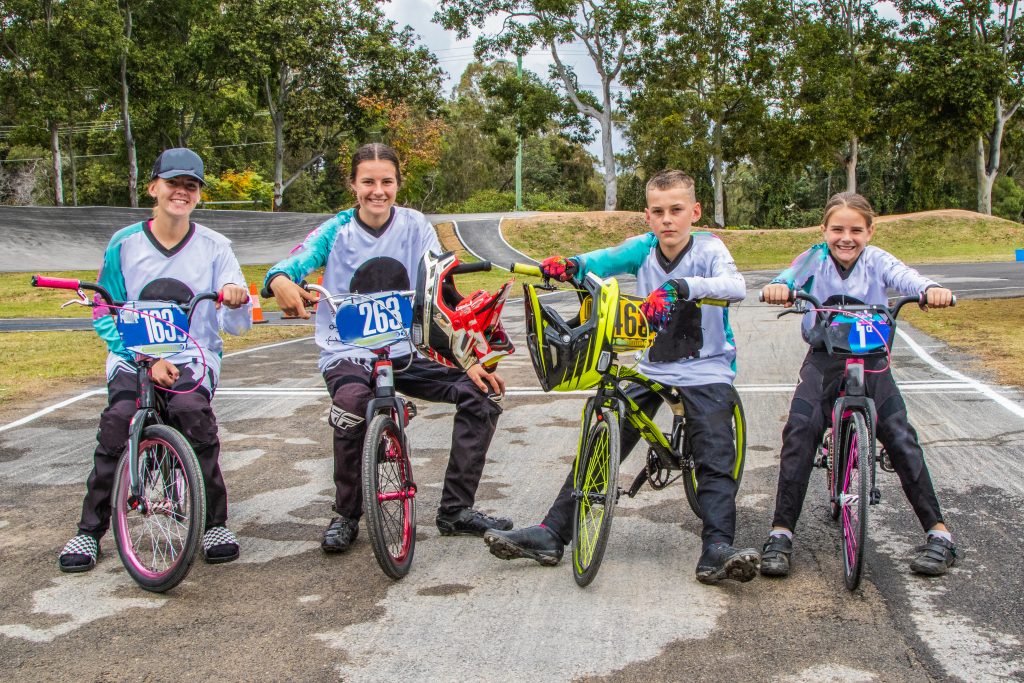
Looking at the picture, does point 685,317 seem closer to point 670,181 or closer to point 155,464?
point 670,181

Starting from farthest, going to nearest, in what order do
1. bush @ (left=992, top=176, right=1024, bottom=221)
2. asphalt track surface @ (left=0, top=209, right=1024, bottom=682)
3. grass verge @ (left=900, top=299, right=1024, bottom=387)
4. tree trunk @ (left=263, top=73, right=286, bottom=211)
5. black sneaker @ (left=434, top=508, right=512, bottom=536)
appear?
bush @ (left=992, top=176, right=1024, bottom=221), tree trunk @ (left=263, top=73, right=286, bottom=211), grass verge @ (left=900, top=299, right=1024, bottom=387), black sneaker @ (left=434, top=508, right=512, bottom=536), asphalt track surface @ (left=0, top=209, right=1024, bottom=682)

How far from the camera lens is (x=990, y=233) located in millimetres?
44344

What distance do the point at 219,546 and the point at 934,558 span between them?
10.3 ft

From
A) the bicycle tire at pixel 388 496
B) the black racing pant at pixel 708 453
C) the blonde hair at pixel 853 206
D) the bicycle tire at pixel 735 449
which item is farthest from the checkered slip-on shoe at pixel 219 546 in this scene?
the blonde hair at pixel 853 206

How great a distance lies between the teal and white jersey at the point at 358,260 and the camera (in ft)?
16.0

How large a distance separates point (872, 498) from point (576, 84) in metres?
46.7

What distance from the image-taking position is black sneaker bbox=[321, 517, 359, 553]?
4805 millimetres

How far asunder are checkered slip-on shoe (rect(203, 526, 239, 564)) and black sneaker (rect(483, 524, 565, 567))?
119 centimetres

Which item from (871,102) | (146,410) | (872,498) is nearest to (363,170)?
(146,410)

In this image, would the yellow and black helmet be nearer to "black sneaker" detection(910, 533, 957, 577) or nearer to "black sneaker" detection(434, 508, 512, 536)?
"black sneaker" detection(434, 508, 512, 536)

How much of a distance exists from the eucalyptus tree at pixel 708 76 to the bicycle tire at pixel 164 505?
44.5m

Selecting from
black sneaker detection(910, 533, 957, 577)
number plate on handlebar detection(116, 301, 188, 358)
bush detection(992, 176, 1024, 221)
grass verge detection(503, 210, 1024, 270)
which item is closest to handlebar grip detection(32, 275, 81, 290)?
number plate on handlebar detection(116, 301, 188, 358)

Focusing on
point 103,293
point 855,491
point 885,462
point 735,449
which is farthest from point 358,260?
point 885,462

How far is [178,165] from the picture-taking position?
15.7 ft
